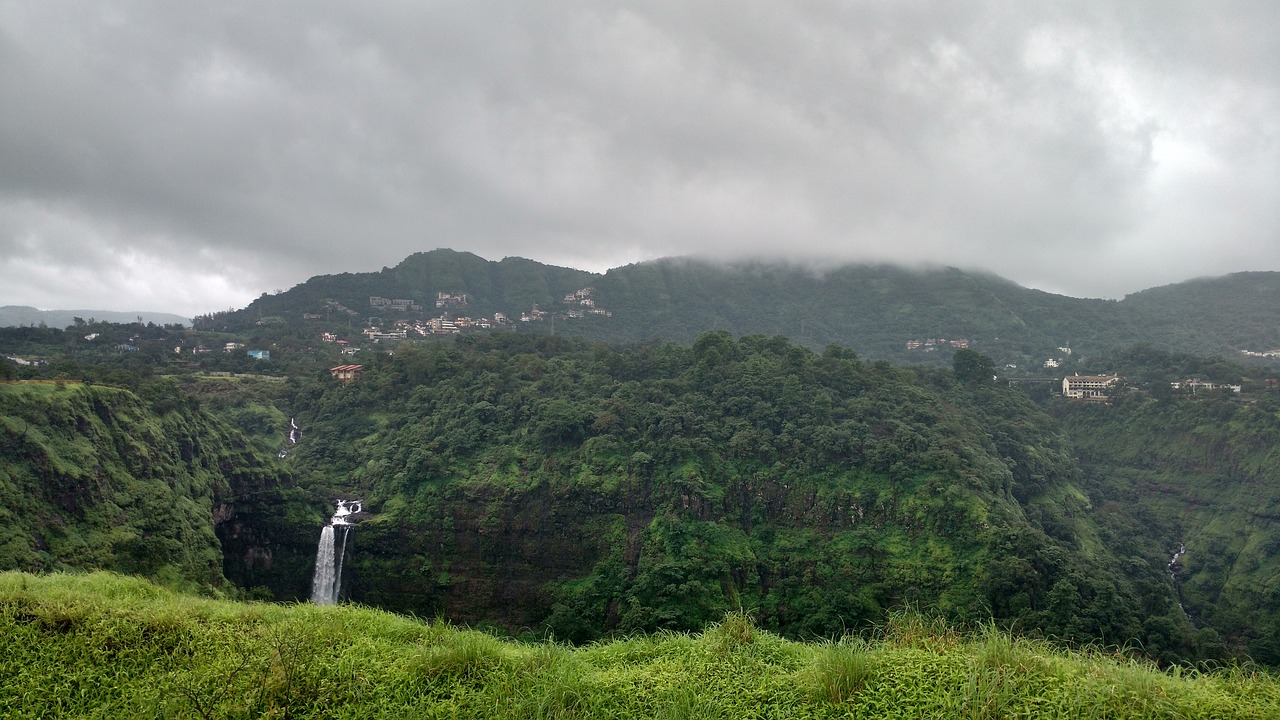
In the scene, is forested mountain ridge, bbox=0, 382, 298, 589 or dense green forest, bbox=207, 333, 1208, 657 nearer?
→ forested mountain ridge, bbox=0, 382, 298, 589

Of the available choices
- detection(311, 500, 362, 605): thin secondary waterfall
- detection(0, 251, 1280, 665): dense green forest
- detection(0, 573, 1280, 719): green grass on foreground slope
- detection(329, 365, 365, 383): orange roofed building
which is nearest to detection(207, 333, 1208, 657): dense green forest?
detection(0, 251, 1280, 665): dense green forest

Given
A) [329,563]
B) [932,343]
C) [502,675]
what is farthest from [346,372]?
[932,343]

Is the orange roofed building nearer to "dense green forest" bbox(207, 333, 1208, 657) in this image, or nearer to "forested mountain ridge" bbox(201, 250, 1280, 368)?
"dense green forest" bbox(207, 333, 1208, 657)

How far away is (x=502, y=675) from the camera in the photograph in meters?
4.53

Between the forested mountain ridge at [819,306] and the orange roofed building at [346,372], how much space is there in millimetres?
49903

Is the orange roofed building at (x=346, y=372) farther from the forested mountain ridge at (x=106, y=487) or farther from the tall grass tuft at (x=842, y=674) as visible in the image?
the tall grass tuft at (x=842, y=674)

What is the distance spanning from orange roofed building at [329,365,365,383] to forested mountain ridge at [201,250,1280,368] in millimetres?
49903

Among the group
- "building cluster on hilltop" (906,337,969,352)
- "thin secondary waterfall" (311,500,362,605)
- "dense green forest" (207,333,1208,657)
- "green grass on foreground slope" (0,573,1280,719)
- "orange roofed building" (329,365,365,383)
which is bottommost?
"thin secondary waterfall" (311,500,362,605)

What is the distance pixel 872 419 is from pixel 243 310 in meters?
112

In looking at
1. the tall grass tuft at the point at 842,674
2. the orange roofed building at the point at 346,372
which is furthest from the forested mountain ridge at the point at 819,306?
the tall grass tuft at the point at 842,674

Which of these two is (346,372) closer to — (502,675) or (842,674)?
(502,675)

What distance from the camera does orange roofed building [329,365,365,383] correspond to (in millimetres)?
47675

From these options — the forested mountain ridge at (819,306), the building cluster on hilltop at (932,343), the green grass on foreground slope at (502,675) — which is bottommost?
the green grass on foreground slope at (502,675)

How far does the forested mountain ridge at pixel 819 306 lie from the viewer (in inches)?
3824
